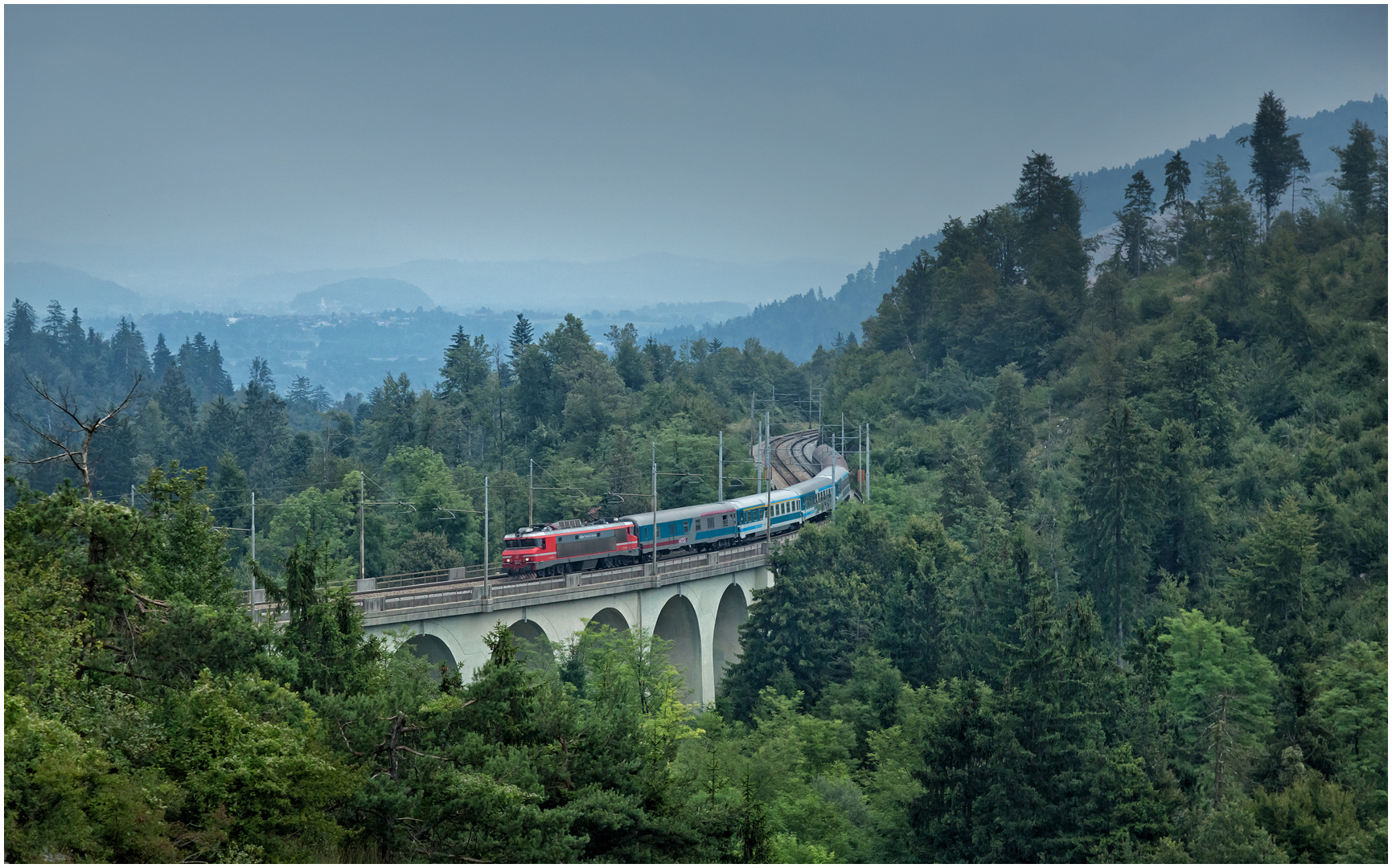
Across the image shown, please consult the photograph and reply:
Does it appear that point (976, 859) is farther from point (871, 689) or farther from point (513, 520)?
point (513, 520)

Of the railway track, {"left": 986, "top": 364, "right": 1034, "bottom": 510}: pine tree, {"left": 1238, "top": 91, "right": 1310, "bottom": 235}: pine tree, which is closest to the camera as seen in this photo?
{"left": 986, "top": 364, "right": 1034, "bottom": 510}: pine tree

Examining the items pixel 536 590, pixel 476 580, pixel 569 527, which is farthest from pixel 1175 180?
pixel 476 580

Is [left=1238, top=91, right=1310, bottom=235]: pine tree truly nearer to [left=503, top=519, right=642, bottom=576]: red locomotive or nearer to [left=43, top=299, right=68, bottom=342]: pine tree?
[left=503, top=519, right=642, bottom=576]: red locomotive

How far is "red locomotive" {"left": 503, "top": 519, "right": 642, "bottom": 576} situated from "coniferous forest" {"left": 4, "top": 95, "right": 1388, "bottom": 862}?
4.56 m

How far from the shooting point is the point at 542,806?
21953 millimetres

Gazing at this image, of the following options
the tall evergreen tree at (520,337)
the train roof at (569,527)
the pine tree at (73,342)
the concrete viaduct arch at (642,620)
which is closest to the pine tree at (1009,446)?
the concrete viaduct arch at (642,620)

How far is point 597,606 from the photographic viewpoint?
5219 centimetres

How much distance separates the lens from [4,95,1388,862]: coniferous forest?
20.3m

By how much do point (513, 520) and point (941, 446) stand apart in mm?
29777

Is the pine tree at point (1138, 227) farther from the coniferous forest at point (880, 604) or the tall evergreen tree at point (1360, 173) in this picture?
the tall evergreen tree at point (1360, 173)

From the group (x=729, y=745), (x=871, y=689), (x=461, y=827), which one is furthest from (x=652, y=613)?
(x=461, y=827)

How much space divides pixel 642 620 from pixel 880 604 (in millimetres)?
10810

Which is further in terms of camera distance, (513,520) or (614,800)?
(513,520)

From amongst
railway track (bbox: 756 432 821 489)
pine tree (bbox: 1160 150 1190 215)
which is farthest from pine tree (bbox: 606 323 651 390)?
pine tree (bbox: 1160 150 1190 215)
